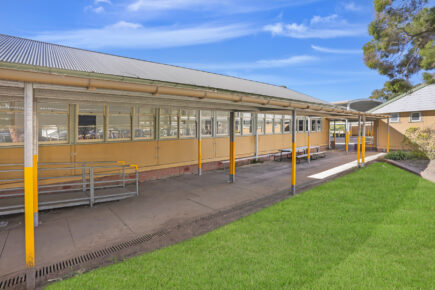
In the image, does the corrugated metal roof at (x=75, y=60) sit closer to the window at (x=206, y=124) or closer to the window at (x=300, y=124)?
the window at (x=206, y=124)

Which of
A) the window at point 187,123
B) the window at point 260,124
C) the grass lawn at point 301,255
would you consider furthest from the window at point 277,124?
the grass lawn at point 301,255

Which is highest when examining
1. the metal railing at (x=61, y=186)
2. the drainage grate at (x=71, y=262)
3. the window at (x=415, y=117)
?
the window at (x=415, y=117)

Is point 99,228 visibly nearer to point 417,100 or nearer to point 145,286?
point 145,286

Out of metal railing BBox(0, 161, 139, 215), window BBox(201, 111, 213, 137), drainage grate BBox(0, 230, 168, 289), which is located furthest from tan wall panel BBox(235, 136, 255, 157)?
drainage grate BBox(0, 230, 168, 289)

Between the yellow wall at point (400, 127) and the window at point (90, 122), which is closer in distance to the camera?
the window at point (90, 122)

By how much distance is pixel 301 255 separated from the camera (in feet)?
11.7

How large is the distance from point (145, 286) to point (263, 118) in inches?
479

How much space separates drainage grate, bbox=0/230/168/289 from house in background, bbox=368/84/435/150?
18.1m

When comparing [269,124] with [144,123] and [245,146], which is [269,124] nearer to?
[245,146]

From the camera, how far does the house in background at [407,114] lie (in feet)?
52.3

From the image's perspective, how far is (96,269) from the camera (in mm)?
3303

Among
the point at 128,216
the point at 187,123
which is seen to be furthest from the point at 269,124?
the point at 128,216

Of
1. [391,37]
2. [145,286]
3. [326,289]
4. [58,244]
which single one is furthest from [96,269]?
[391,37]

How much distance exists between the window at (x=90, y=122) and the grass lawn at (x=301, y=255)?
17.2 feet
